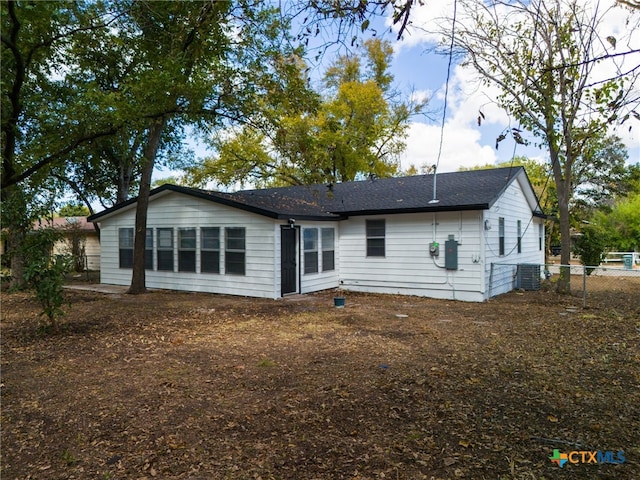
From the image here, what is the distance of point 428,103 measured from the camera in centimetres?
2434

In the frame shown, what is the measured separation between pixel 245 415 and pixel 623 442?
9.74 feet

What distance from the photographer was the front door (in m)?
10.9

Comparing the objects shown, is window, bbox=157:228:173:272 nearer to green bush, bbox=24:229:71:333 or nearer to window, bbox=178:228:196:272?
window, bbox=178:228:196:272

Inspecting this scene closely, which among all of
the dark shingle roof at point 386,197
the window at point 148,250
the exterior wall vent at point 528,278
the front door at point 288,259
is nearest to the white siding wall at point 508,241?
the exterior wall vent at point 528,278

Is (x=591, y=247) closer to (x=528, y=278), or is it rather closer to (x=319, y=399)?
(x=528, y=278)

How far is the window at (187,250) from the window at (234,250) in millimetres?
1207

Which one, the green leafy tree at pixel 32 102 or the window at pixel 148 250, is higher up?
the green leafy tree at pixel 32 102

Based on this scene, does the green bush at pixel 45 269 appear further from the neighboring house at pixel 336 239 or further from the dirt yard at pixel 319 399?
the neighboring house at pixel 336 239

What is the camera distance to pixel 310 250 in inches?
463

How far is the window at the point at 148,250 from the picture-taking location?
13.0 metres

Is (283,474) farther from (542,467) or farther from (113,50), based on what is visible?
(113,50)

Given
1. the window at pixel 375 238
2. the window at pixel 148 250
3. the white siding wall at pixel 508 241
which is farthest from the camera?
the window at pixel 148 250

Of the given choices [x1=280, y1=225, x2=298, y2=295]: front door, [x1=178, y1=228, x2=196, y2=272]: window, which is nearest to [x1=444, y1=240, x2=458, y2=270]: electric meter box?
[x1=280, y1=225, x2=298, y2=295]: front door

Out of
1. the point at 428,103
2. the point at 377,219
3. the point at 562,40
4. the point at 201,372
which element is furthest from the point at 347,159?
the point at 201,372
